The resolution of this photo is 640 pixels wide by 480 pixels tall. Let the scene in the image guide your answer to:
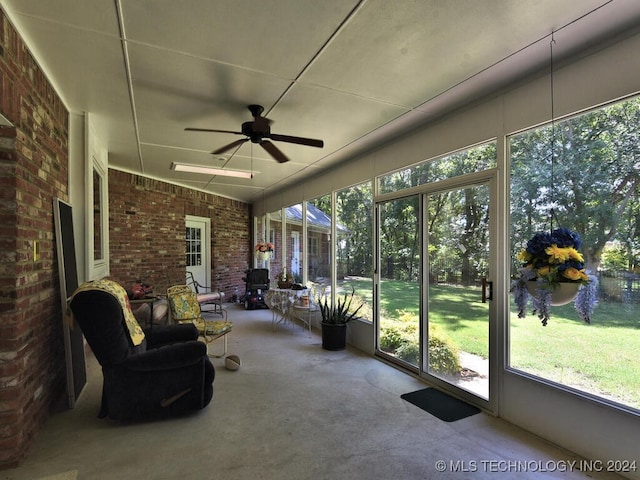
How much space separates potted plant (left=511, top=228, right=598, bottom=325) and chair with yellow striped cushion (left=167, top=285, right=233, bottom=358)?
330 centimetres

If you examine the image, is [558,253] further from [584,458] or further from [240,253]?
[240,253]

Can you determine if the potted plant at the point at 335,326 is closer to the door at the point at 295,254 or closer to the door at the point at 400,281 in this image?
the door at the point at 400,281

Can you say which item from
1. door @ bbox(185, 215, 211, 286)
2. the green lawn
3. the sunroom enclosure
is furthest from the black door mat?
door @ bbox(185, 215, 211, 286)

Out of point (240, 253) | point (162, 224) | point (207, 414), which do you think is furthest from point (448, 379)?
point (240, 253)

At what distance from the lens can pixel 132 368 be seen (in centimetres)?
262

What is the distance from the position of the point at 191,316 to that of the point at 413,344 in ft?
8.97

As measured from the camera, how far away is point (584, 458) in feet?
7.30

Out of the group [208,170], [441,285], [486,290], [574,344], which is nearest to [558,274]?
[574,344]

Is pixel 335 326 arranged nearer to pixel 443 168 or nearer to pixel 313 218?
pixel 313 218

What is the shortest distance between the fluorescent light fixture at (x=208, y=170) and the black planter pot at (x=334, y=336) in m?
3.01

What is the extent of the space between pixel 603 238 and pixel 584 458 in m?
1.44

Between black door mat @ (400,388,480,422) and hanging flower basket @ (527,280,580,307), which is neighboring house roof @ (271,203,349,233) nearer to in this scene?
black door mat @ (400,388,480,422)

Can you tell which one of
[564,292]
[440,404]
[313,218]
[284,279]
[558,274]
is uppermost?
[313,218]

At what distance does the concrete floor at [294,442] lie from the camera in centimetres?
211
